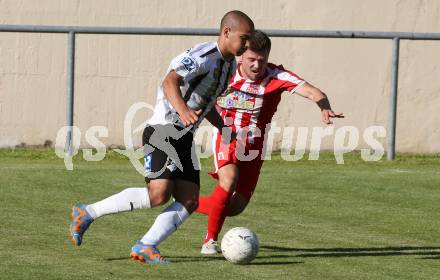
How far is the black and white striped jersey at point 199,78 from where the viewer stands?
792 cm

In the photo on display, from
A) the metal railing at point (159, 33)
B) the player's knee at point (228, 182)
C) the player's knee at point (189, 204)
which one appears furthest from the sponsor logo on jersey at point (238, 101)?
the metal railing at point (159, 33)

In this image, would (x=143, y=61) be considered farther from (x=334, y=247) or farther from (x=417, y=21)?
(x=334, y=247)

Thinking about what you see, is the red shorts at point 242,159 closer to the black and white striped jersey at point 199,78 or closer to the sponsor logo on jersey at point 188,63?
the black and white striped jersey at point 199,78

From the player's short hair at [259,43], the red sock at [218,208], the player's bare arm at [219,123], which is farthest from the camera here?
the red sock at [218,208]

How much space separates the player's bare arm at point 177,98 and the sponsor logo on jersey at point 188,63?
9 centimetres

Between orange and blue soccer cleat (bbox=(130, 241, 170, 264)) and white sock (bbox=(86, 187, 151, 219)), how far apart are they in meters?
0.31

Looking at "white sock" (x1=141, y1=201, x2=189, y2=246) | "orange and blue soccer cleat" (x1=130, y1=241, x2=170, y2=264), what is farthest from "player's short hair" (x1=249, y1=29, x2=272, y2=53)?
"orange and blue soccer cleat" (x1=130, y1=241, x2=170, y2=264)

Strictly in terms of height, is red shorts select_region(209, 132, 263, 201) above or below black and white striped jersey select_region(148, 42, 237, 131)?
below

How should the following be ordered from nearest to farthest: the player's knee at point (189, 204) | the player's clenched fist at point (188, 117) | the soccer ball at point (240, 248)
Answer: the player's clenched fist at point (188, 117) → the soccer ball at point (240, 248) → the player's knee at point (189, 204)

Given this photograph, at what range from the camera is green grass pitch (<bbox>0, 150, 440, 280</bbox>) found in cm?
787

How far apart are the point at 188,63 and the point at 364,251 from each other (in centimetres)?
212

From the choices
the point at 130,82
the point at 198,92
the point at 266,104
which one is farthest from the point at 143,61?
the point at 198,92

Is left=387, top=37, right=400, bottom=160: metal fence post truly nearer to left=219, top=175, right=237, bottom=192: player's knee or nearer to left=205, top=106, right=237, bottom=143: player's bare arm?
left=219, top=175, right=237, bottom=192: player's knee

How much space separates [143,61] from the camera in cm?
1681
